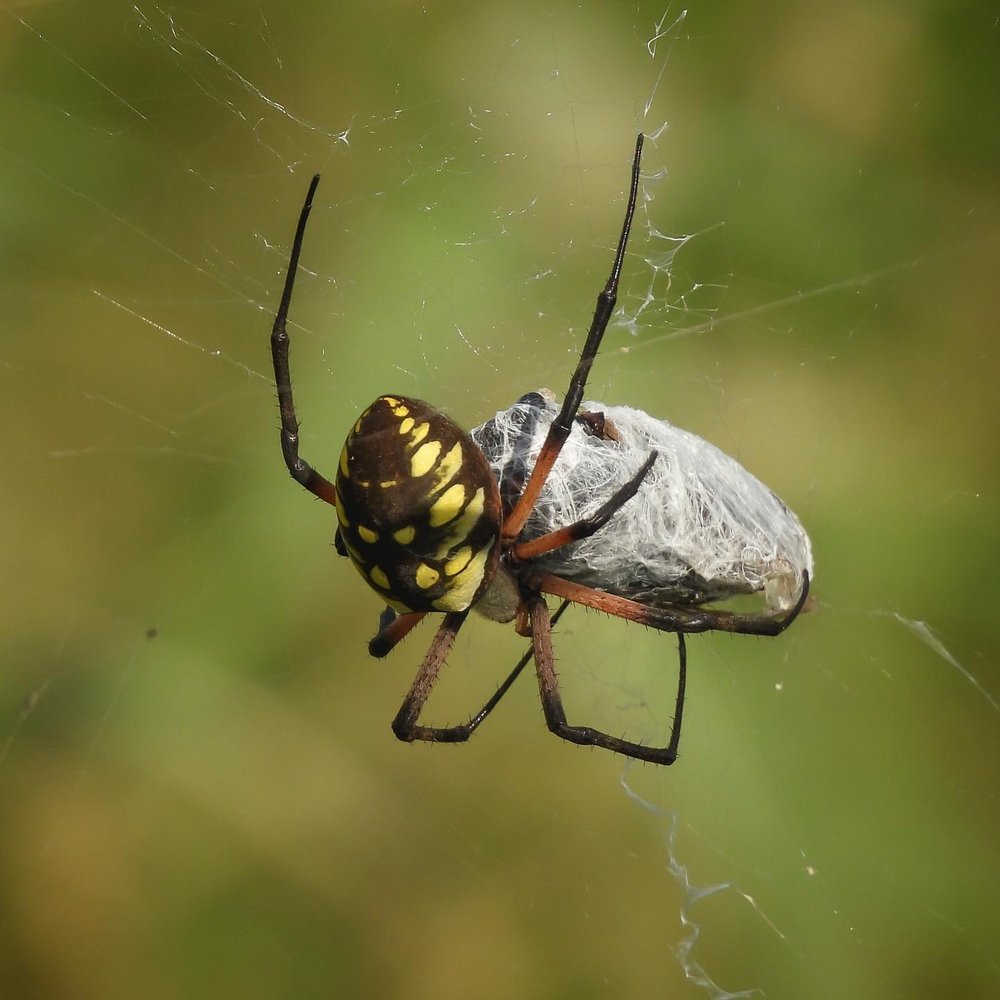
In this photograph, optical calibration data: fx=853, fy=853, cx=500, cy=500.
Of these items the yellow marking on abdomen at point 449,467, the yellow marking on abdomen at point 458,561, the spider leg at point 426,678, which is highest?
the yellow marking on abdomen at point 449,467

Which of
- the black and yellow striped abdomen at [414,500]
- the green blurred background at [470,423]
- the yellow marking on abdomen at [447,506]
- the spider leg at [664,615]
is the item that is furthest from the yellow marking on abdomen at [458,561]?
the green blurred background at [470,423]

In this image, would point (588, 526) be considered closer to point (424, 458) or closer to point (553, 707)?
point (424, 458)

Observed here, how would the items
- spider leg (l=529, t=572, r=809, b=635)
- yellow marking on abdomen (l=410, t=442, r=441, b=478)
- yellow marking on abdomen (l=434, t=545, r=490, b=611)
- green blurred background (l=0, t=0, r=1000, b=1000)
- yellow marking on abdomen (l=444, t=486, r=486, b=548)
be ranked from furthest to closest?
green blurred background (l=0, t=0, r=1000, b=1000), spider leg (l=529, t=572, r=809, b=635), yellow marking on abdomen (l=434, t=545, r=490, b=611), yellow marking on abdomen (l=444, t=486, r=486, b=548), yellow marking on abdomen (l=410, t=442, r=441, b=478)

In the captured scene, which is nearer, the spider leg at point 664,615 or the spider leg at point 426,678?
the spider leg at point 664,615

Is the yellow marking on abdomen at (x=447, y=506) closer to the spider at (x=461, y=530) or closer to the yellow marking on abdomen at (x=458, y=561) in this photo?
the spider at (x=461, y=530)

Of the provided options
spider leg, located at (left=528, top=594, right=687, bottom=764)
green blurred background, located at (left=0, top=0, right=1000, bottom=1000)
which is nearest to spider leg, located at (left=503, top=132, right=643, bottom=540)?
spider leg, located at (left=528, top=594, right=687, bottom=764)

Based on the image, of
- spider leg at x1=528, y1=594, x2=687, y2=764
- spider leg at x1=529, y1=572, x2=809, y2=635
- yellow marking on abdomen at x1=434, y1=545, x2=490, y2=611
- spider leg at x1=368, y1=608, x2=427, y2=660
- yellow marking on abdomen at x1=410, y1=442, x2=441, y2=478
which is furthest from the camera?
spider leg at x1=368, y1=608, x2=427, y2=660

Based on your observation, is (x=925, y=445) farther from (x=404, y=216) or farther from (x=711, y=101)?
(x=404, y=216)

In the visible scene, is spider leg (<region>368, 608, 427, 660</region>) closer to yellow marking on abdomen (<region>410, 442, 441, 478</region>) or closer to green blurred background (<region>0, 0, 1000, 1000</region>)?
green blurred background (<region>0, 0, 1000, 1000</region>)

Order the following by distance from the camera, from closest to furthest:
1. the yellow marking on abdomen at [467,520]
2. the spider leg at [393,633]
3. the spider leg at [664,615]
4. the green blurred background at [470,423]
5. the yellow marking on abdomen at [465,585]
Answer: the yellow marking on abdomen at [467,520]
the yellow marking on abdomen at [465,585]
the spider leg at [664,615]
the spider leg at [393,633]
the green blurred background at [470,423]
